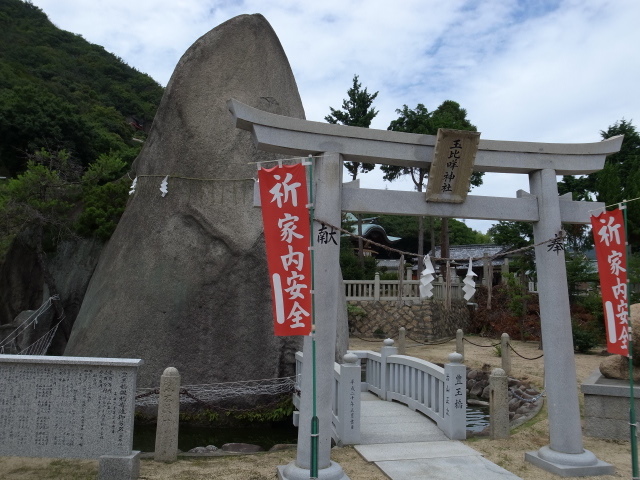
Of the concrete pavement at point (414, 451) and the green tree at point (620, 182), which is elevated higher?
the green tree at point (620, 182)

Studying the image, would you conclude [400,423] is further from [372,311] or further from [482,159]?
[372,311]

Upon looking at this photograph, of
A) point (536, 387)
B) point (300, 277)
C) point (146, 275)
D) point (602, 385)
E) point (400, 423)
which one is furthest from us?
point (536, 387)

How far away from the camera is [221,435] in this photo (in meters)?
9.28

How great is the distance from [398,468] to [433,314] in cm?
1648

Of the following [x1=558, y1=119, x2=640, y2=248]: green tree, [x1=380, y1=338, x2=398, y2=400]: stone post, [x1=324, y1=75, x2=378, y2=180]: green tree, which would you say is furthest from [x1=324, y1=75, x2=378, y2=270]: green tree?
[x1=380, y1=338, x2=398, y2=400]: stone post

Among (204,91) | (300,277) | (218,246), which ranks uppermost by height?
(204,91)

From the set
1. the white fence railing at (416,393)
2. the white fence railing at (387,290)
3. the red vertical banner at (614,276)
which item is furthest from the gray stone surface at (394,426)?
the white fence railing at (387,290)

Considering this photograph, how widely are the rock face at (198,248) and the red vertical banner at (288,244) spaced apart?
204 inches

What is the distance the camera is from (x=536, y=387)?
11.5 meters

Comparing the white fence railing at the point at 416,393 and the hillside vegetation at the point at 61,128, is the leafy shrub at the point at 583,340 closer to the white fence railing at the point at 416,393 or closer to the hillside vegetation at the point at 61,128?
the white fence railing at the point at 416,393

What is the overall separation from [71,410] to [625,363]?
808cm

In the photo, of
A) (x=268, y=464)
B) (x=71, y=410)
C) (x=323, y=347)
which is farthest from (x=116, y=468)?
(x=323, y=347)

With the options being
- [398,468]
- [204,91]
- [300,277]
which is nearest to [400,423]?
[398,468]

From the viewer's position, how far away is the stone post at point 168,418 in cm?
625
